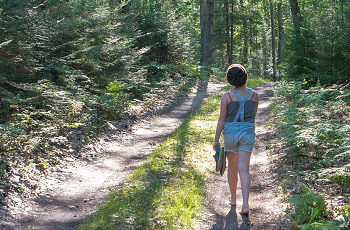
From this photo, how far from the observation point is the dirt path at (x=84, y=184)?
5574 mm

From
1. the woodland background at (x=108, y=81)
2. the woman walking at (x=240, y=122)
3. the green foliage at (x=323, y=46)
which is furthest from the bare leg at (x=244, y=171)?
the green foliage at (x=323, y=46)

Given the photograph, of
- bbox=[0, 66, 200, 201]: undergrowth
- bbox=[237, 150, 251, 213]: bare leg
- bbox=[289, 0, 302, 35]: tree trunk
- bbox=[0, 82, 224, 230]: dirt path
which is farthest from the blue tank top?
bbox=[289, 0, 302, 35]: tree trunk

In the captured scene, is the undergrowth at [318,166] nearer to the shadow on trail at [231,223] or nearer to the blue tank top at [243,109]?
the shadow on trail at [231,223]

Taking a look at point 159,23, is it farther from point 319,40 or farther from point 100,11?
point 319,40

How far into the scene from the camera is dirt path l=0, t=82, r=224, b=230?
557cm

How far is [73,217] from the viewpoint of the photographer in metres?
5.68

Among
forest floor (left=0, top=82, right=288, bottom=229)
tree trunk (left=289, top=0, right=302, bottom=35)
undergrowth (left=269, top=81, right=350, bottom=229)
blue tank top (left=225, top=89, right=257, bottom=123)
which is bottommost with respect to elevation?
forest floor (left=0, top=82, right=288, bottom=229)

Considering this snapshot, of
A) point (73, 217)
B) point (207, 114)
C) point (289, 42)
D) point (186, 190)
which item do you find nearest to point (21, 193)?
point (73, 217)

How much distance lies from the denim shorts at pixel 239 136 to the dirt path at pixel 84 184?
253cm

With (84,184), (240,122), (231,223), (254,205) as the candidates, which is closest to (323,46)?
(254,205)

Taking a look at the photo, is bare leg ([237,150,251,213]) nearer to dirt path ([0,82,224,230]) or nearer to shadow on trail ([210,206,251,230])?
shadow on trail ([210,206,251,230])

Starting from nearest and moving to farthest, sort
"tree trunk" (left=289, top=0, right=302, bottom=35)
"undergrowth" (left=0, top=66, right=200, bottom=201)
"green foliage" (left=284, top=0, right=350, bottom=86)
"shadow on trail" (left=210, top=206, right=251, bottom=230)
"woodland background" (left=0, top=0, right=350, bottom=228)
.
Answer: "shadow on trail" (left=210, top=206, right=251, bottom=230) → "undergrowth" (left=0, top=66, right=200, bottom=201) → "woodland background" (left=0, top=0, right=350, bottom=228) → "green foliage" (left=284, top=0, right=350, bottom=86) → "tree trunk" (left=289, top=0, right=302, bottom=35)

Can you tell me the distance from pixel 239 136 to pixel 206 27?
71.8 feet

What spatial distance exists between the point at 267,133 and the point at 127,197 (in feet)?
19.6
